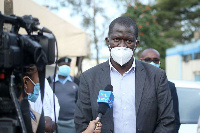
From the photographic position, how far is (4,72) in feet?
7.09

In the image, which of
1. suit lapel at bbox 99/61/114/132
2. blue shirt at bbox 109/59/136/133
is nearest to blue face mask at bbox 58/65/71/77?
suit lapel at bbox 99/61/114/132

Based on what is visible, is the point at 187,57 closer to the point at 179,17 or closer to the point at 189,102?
the point at 179,17

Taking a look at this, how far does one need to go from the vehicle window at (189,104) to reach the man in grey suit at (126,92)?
→ 93.8 inches

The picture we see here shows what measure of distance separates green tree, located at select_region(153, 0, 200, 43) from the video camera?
29.1 metres

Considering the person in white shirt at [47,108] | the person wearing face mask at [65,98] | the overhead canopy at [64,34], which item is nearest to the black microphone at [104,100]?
the person in white shirt at [47,108]

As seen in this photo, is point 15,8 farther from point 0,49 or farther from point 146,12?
point 146,12

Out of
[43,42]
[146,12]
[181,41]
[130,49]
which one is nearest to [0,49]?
[43,42]

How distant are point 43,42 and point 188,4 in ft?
98.9

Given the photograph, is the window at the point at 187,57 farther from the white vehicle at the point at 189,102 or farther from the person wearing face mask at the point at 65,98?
the white vehicle at the point at 189,102

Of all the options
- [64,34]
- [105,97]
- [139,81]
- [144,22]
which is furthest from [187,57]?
[105,97]

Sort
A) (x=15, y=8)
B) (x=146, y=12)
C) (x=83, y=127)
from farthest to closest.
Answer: (x=146, y=12)
(x=15, y=8)
(x=83, y=127)

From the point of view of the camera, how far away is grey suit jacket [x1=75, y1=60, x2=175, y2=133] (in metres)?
2.92

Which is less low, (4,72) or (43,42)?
(43,42)

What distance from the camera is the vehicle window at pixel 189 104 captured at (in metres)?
5.25
